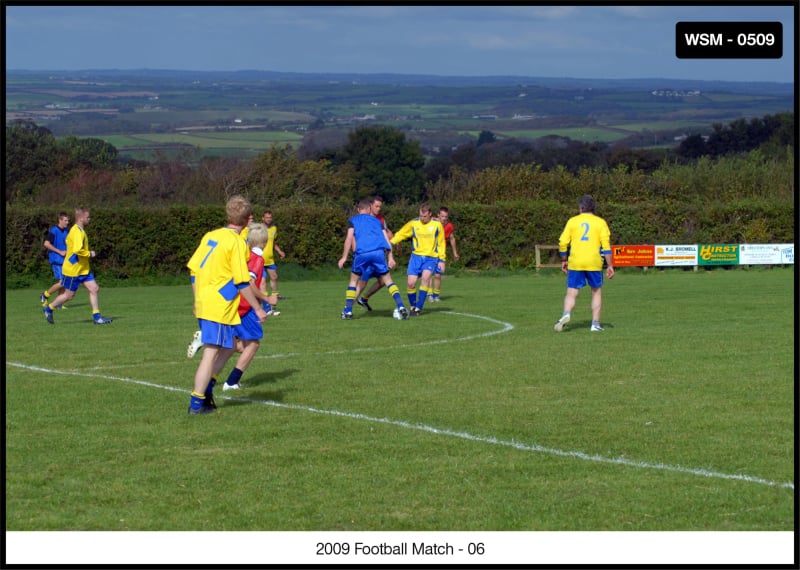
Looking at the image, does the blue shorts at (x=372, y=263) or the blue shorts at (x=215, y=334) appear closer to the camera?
the blue shorts at (x=215, y=334)

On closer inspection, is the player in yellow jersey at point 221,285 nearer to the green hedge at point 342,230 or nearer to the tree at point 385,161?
the green hedge at point 342,230

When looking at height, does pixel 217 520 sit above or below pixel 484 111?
below

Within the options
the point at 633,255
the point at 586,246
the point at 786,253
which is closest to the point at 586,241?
the point at 586,246

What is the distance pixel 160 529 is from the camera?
7.30 metres

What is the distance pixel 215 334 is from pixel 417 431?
6.98ft

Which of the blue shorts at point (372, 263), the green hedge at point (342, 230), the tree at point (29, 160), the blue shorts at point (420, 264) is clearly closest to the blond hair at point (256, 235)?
the blue shorts at point (372, 263)

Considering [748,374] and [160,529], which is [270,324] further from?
[160,529]

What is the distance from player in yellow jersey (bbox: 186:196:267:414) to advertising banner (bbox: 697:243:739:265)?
29612mm

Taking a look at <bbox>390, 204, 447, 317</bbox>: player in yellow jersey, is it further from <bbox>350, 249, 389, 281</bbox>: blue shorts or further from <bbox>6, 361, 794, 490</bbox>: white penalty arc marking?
<bbox>6, 361, 794, 490</bbox>: white penalty arc marking

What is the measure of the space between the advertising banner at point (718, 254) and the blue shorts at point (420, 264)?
18.7m

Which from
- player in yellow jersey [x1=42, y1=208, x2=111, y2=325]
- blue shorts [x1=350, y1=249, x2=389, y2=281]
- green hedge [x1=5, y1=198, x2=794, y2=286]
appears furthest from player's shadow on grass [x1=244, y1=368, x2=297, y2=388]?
green hedge [x1=5, y1=198, x2=794, y2=286]

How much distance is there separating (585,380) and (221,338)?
4.38 metres

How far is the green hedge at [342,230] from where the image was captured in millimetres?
36531

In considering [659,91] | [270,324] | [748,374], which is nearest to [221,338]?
[748,374]
